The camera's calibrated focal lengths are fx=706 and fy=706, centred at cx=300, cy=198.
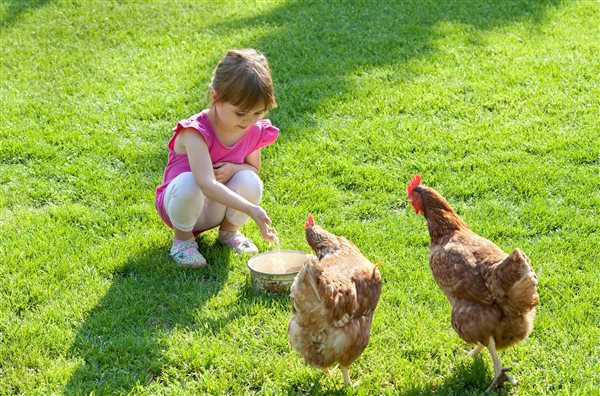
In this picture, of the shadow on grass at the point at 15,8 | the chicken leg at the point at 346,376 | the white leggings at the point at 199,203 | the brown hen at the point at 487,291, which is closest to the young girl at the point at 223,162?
the white leggings at the point at 199,203

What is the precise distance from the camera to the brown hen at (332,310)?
326 cm

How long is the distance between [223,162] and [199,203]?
37 centimetres

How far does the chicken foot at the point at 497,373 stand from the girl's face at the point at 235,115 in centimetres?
195

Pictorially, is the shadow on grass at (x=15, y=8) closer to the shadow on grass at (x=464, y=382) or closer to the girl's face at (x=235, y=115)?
the girl's face at (x=235, y=115)

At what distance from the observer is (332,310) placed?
3.31 m

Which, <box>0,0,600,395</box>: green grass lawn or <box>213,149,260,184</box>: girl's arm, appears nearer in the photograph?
<box>0,0,600,395</box>: green grass lawn

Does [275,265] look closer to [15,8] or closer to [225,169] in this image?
[225,169]

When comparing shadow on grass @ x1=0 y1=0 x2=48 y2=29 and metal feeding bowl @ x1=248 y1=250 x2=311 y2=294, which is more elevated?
shadow on grass @ x1=0 y1=0 x2=48 y2=29

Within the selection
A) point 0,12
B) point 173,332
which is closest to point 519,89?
point 173,332

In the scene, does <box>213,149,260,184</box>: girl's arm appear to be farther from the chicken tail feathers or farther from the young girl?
the chicken tail feathers

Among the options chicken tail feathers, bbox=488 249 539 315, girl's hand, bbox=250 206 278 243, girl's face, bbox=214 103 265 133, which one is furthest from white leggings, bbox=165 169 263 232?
chicken tail feathers, bbox=488 249 539 315

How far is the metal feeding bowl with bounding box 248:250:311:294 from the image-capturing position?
4316 mm

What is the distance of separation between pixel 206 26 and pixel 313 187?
4156 millimetres

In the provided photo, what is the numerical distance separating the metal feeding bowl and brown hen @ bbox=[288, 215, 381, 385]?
70cm
